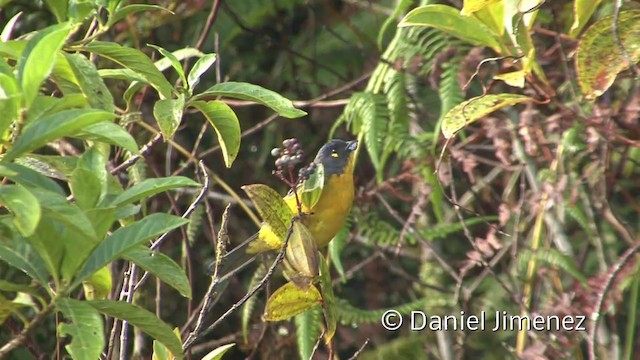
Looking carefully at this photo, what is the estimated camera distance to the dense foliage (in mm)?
1578

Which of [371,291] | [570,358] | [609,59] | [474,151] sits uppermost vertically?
[609,59]

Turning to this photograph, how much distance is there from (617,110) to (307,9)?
190 centimetres

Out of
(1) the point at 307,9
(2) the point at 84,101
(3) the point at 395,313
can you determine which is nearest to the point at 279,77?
(1) the point at 307,9

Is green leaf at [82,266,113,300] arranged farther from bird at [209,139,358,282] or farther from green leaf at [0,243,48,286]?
bird at [209,139,358,282]

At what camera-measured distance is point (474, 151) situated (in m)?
4.38

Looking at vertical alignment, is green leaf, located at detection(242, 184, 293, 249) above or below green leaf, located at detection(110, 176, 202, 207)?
below

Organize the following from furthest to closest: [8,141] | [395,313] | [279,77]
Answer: [279,77], [395,313], [8,141]

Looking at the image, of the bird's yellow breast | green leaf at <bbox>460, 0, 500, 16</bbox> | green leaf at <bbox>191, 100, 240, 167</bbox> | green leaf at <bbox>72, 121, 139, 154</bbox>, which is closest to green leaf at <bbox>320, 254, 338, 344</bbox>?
green leaf at <bbox>191, 100, 240, 167</bbox>

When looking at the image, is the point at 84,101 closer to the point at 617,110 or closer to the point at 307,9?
the point at 617,110

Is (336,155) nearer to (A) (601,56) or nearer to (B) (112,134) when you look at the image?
(A) (601,56)

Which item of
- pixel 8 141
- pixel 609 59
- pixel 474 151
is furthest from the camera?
pixel 474 151

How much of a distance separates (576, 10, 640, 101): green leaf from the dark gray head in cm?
118

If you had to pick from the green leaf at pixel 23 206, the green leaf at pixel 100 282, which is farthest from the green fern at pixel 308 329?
the green leaf at pixel 23 206

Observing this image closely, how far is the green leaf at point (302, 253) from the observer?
1814 mm
